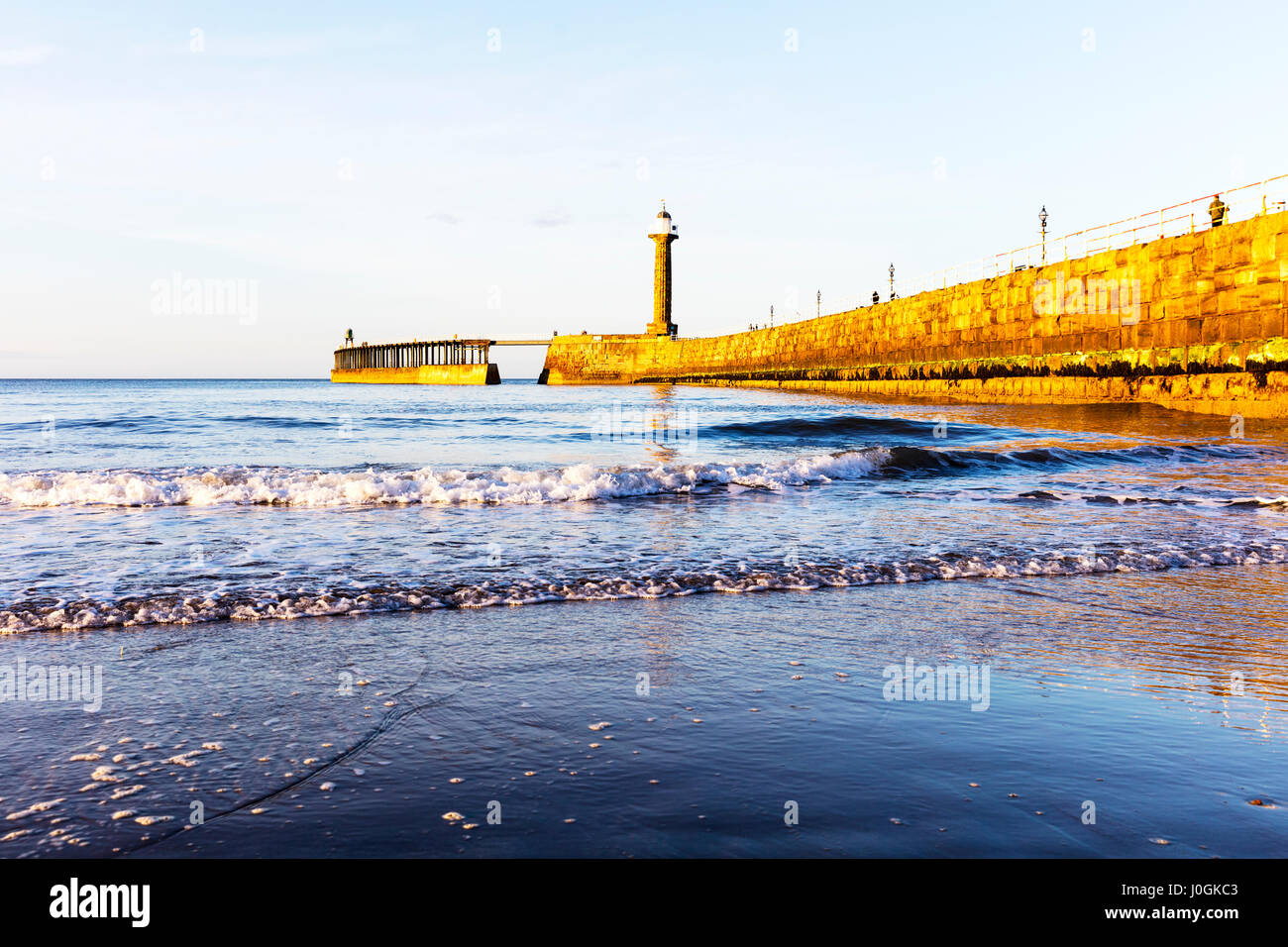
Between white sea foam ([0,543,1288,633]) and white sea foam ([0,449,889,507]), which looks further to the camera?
white sea foam ([0,449,889,507])

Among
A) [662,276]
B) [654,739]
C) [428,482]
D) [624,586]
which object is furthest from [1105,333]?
[662,276]

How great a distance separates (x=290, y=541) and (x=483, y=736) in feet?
13.6

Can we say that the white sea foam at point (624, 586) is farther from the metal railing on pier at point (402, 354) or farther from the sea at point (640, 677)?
the metal railing on pier at point (402, 354)

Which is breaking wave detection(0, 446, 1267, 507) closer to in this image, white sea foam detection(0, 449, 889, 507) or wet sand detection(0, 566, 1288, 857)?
white sea foam detection(0, 449, 889, 507)

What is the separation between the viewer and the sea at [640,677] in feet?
6.91

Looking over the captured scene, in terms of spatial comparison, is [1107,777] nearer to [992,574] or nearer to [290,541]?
[992,574]

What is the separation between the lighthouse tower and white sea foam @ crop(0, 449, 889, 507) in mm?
63206

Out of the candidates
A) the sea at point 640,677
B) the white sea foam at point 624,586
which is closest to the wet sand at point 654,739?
the sea at point 640,677

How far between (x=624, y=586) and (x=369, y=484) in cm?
502

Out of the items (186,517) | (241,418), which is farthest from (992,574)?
(241,418)

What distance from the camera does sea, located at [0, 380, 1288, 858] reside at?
2.11 metres

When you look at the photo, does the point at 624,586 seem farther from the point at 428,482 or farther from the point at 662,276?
the point at 662,276

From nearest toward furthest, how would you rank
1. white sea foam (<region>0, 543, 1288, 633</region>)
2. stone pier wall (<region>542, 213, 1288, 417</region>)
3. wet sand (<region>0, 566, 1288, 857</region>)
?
wet sand (<region>0, 566, 1288, 857</region>), white sea foam (<region>0, 543, 1288, 633</region>), stone pier wall (<region>542, 213, 1288, 417</region>)

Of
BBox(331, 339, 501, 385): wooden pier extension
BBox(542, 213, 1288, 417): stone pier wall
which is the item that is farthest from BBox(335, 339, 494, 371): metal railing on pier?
BBox(542, 213, 1288, 417): stone pier wall
